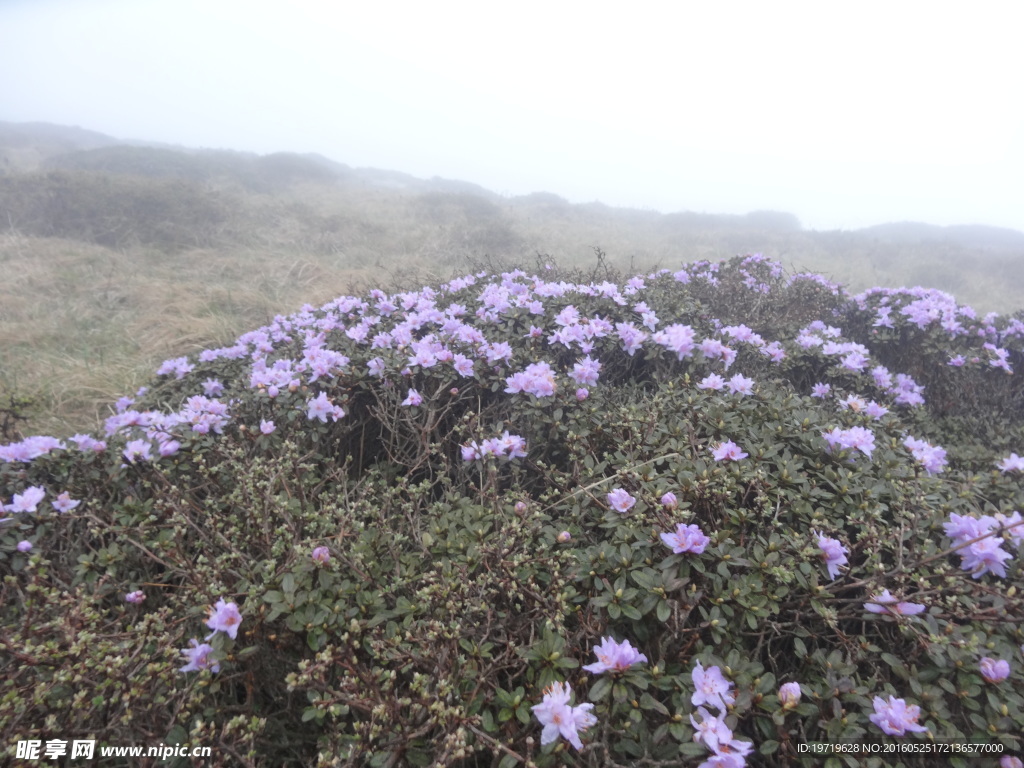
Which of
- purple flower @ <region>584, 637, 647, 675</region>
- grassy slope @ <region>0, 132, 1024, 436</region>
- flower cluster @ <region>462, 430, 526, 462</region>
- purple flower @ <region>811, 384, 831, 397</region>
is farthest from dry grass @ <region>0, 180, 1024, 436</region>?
purple flower @ <region>584, 637, 647, 675</region>

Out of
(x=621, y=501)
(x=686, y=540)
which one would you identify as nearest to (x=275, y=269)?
(x=621, y=501)

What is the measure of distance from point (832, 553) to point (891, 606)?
0.60 ft

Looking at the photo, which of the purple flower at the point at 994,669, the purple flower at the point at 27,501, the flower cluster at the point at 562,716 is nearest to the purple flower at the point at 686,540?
the flower cluster at the point at 562,716

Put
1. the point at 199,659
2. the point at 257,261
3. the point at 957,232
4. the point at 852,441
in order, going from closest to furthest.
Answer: the point at 199,659 → the point at 852,441 → the point at 257,261 → the point at 957,232

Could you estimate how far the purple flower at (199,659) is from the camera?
131cm

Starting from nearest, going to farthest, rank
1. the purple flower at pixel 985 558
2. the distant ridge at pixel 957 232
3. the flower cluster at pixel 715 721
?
the flower cluster at pixel 715 721 < the purple flower at pixel 985 558 < the distant ridge at pixel 957 232

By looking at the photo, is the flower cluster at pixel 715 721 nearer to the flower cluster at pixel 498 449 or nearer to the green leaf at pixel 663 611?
the green leaf at pixel 663 611

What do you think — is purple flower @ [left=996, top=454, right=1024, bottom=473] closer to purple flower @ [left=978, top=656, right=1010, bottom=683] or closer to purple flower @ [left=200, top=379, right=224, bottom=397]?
purple flower @ [left=978, top=656, right=1010, bottom=683]

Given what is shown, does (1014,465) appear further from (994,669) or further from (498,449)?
(498,449)

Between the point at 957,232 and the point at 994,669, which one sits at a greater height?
the point at 957,232

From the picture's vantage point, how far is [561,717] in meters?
1.12

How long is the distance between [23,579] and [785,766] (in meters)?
2.65

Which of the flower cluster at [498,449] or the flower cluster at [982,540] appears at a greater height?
the flower cluster at [982,540]

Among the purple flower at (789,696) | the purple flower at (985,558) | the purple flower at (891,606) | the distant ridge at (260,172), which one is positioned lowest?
the purple flower at (789,696)
